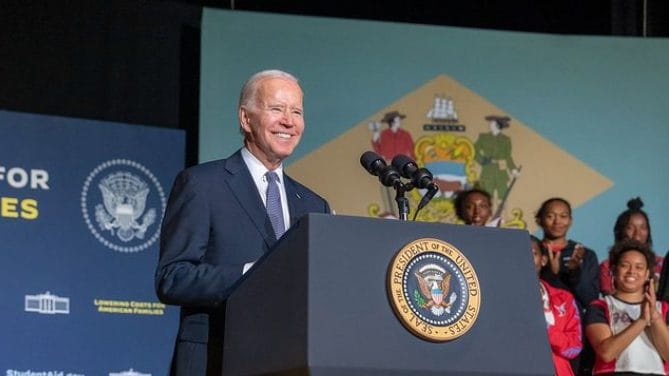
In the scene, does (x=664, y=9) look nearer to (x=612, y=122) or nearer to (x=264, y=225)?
(x=612, y=122)

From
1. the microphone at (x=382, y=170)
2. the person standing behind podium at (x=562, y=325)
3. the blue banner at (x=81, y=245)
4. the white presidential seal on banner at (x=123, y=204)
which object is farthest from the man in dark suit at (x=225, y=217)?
the white presidential seal on banner at (x=123, y=204)

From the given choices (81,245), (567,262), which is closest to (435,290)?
(567,262)

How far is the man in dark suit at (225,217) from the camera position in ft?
8.75

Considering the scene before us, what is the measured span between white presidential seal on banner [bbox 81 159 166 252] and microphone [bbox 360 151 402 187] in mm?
3378

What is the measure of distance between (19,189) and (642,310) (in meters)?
2.88

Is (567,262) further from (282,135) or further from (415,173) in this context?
(415,173)

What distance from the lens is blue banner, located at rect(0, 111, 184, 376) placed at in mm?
5699

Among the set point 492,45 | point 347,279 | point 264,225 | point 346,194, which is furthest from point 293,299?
point 492,45

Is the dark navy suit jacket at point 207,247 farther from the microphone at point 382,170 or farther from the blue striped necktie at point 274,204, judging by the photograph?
the microphone at point 382,170

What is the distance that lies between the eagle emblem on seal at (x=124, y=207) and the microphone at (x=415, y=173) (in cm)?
342

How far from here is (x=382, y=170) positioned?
2.75 m

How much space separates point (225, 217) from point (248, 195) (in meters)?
0.10

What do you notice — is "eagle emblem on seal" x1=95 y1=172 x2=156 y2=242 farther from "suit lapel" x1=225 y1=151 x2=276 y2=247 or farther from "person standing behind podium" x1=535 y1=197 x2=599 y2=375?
"suit lapel" x1=225 y1=151 x2=276 y2=247

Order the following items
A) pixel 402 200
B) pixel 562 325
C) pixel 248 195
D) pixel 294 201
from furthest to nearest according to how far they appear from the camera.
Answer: pixel 562 325 → pixel 294 201 → pixel 248 195 → pixel 402 200
